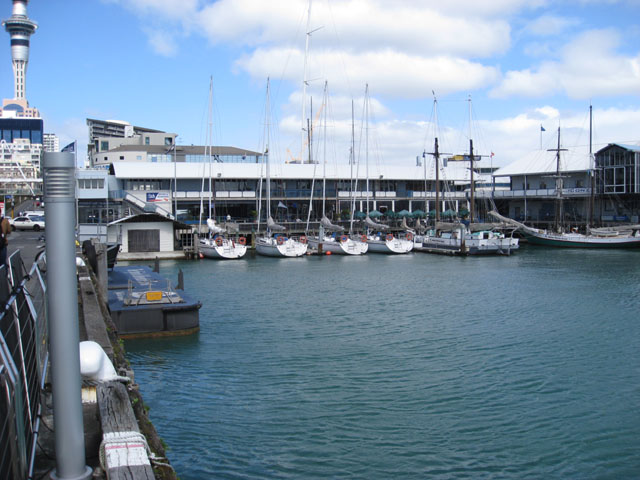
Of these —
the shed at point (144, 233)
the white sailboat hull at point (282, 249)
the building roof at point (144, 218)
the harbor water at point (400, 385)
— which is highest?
the building roof at point (144, 218)

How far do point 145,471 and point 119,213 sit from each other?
67.9 metres

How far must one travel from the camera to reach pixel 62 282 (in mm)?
5527

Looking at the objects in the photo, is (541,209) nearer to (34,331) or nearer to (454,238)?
(454,238)

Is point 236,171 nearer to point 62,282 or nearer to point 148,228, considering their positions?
point 148,228

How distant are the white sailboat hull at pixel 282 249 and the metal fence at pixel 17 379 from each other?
52489 millimetres

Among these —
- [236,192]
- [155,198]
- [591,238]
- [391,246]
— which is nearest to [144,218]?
[155,198]

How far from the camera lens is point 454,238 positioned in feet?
229

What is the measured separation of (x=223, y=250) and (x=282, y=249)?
613 cm

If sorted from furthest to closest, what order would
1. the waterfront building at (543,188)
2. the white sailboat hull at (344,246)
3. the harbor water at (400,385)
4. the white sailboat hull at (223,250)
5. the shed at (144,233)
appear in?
the waterfront building at (543,188) → the white sailboat hull at (344,246) → the white sailboat hull at (223,250) → the shed at (144,233) → the harbor water at (400,385)

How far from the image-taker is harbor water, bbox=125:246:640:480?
46.6 ft

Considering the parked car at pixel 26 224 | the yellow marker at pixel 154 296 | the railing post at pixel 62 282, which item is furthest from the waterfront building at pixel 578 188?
the railing post at pixel 62 282

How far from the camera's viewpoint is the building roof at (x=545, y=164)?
3526 inches

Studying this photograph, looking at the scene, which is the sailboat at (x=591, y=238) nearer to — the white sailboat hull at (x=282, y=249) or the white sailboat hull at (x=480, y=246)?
the white sailboat hull at (x=480, y=246)

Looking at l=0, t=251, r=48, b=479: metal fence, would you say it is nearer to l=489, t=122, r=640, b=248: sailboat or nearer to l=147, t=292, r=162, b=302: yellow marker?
l=147, t=292, r=162, b=302: yellow marker
